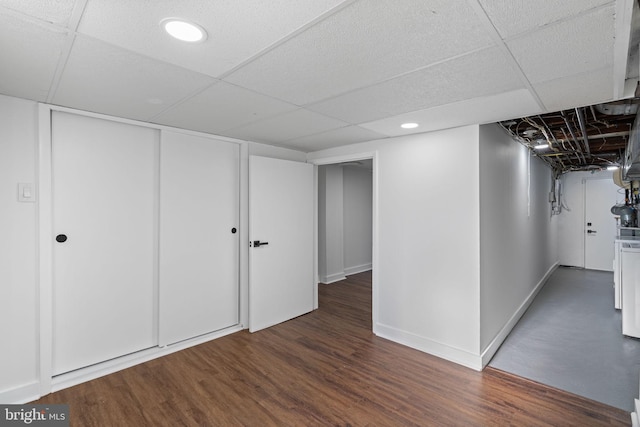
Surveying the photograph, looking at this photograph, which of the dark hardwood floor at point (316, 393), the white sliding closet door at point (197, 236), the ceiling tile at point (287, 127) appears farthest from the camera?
the white sliding closet door at point (197, 236)

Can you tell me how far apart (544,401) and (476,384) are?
460mm

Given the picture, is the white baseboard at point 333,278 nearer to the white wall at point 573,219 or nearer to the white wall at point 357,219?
the white wall at point 357,219

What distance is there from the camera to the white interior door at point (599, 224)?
690 cm

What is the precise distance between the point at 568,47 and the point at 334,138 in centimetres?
229

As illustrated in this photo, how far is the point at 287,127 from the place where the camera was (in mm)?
3041

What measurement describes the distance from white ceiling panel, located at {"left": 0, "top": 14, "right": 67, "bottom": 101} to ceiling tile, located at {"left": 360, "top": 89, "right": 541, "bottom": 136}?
2254 mm

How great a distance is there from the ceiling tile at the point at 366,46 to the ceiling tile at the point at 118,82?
1.20ft

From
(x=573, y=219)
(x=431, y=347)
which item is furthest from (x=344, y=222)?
(x=573, y=219)

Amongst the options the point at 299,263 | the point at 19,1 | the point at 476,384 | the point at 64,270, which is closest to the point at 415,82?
the point at 19,1

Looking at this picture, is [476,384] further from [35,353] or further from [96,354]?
[35,353]

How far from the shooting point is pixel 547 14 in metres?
1.23

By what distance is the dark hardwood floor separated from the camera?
2.12 metres

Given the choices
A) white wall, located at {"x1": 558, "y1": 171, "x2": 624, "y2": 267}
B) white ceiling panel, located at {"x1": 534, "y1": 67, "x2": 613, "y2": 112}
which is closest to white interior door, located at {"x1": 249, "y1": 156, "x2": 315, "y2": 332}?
white ceiling panel, located at {"x1": 534, "y1": 67, "x2": 613, "y2": 112}

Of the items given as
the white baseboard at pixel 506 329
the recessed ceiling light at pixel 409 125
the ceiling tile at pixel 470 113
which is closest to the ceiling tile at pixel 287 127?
the ceiling tile at pixel 470 113
